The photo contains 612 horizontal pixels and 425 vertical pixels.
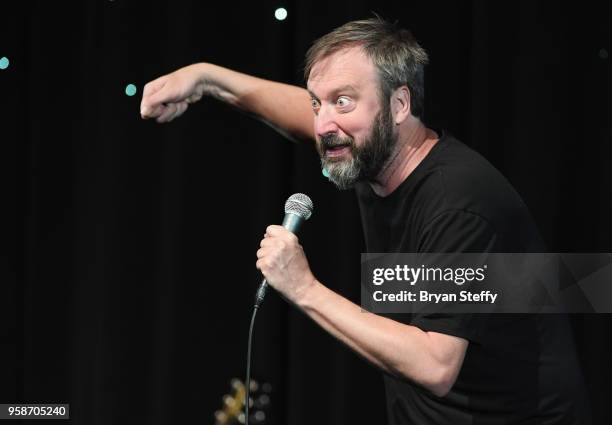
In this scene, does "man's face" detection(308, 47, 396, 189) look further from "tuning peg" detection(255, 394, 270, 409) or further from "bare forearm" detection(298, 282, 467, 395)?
"tuning peg" detection(255, 394, 270, 409)

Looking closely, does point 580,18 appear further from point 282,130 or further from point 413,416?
point 413,416

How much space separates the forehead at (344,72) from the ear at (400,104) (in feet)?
0.20

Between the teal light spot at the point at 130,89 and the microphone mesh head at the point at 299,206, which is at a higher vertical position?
the teal light spot at the point at 130,89

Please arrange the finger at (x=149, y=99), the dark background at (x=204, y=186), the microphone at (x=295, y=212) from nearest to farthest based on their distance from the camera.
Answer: the microphone at (x=295, y=212), the finger at (x=149, y=99), the dark background at (x=204, y=186)

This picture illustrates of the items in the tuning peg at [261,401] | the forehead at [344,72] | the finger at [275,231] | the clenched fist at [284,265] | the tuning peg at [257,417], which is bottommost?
the tuning peg at [257,417]

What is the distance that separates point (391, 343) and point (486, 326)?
0.18 m

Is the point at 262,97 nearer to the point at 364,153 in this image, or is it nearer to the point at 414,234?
the point at 364,153

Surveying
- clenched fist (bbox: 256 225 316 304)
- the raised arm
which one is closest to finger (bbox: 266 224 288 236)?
clenched fist (bbox: 256 225 316 304)

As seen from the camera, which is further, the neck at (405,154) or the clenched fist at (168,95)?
the clenched fist at (168,95)

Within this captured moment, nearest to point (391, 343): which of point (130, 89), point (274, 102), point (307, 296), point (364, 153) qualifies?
point (307, 296)

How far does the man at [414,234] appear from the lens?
1.42 meters

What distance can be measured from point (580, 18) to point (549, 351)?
1056 millimetres

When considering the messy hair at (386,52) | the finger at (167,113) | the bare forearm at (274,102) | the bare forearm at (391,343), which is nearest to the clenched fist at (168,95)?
the finger at (167,113)

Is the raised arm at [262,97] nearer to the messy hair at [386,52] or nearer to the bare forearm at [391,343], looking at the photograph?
the messy hair at [386,52]
